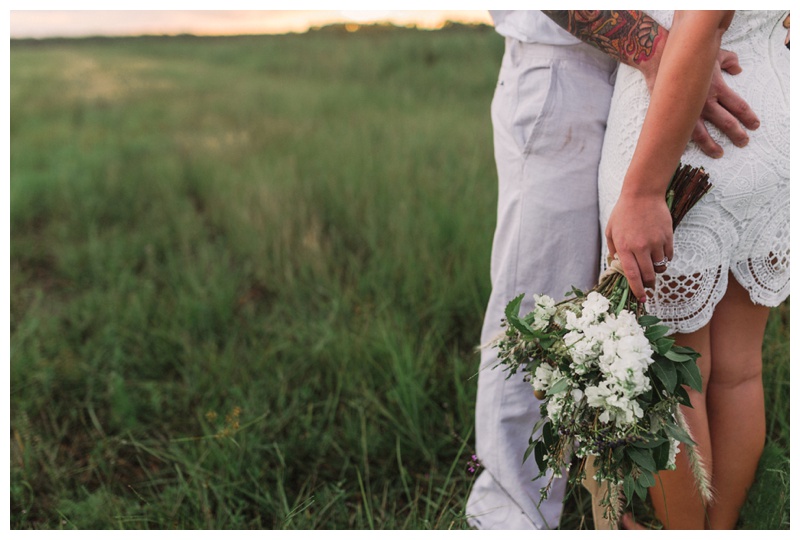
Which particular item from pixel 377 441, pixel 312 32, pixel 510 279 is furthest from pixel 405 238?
pixel 312 32

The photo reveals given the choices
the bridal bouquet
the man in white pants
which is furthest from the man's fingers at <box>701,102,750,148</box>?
the man in white pants

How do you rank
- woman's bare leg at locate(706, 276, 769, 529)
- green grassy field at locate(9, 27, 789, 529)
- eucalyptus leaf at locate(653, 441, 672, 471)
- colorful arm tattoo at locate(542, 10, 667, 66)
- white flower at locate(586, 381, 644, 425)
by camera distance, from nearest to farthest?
1. white flower at locate(586, 381, 644, 425)
2. eucalyptus leaf at locate(653, 441, 672, 471)
3. colorful arm tattoo at locate(542, 10, 667, 66)
4. woman's bare leg at locate(706, 276, 769, 529)
5. green grassy field at locate(9, 27, 789, 529)

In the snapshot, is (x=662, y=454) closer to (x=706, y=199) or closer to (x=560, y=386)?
(x=560, y=386)

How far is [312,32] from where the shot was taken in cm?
1655

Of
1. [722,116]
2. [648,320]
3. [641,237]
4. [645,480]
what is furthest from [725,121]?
[645,480]

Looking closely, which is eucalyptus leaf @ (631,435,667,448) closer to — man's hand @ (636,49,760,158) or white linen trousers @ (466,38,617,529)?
white linen trousers @ (466,38,617,529)

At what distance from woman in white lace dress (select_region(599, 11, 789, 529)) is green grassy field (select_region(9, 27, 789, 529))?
1.71 ft

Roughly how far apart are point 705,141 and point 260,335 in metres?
2.11

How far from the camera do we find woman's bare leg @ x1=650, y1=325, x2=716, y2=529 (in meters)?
1.36

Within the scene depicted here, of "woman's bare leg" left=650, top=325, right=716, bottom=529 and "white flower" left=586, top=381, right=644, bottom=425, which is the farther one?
"woman's bare leg" left=650, top=325, right=716, bottom=529

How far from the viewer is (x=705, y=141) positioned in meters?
1.20

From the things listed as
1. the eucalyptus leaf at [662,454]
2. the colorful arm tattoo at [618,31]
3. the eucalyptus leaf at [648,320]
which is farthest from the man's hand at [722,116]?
the eucalyptus leaf at [662,454]

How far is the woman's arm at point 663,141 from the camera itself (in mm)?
1093
